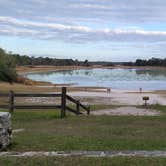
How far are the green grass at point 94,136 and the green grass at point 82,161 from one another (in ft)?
4.80

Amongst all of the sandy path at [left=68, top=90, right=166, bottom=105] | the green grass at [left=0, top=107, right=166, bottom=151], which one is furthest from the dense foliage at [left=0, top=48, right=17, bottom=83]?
the green grass at [left=0, top=107, right=166, bottom=151]

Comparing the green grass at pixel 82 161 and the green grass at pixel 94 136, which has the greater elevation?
the green grass at pixel 82 161

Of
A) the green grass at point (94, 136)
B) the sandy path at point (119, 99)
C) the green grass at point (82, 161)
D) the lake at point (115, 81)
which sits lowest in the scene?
the lake at point (115, 81)

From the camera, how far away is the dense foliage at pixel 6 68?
6429 centimetres

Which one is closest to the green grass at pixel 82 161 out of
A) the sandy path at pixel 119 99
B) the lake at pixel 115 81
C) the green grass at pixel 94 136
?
the green grass at pixel 94 136

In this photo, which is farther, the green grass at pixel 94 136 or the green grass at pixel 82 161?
the green grass at pixel 94 136

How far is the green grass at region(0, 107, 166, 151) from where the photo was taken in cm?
934

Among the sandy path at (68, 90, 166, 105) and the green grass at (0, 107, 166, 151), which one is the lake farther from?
the green grass at (0, 107, 166, 151)

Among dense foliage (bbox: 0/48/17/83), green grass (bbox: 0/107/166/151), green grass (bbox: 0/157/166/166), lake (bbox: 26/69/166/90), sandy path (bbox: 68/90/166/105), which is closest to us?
green grass (bbox: 0/157/166/166)

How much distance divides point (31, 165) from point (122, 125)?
7.08 metres

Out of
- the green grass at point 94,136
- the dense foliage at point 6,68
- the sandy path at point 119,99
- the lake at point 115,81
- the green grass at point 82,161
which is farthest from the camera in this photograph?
the lake at point 115,81

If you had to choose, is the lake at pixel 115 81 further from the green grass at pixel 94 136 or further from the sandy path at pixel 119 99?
the green grass at pixel 94 136

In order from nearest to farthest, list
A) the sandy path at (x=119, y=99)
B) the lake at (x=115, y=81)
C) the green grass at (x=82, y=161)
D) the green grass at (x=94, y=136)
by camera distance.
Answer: the green grass at (x=82, y=161) → the green grass at (x=94, y=136) → the sandy path at (x=119, y=99) → the lake at (x=115, y=81)

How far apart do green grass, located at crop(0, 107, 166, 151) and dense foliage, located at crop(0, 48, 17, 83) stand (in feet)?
164
